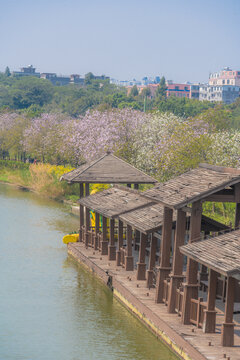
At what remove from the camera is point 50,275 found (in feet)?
91.4

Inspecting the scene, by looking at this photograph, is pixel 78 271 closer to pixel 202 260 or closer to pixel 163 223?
pixel 163 223

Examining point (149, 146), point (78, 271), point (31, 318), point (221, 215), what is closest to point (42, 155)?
point (149, 146)

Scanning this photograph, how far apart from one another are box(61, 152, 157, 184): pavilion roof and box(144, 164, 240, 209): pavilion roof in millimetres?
10750

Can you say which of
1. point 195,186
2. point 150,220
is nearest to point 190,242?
point 195,186

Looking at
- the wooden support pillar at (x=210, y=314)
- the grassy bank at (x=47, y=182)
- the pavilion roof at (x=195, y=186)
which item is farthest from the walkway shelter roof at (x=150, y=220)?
the grassy bank at (x=47, y=182)

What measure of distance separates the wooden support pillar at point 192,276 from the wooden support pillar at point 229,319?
1.92 m

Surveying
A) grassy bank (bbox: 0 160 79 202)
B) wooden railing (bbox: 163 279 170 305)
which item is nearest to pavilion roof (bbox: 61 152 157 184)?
wooden railing (bbox: 163 279 170 305)

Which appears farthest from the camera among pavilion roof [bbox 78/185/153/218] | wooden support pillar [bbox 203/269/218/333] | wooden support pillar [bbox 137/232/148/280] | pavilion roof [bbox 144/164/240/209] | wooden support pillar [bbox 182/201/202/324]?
pavilion roof [bbox 78/185/153/218]

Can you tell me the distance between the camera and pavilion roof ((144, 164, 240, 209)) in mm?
18000

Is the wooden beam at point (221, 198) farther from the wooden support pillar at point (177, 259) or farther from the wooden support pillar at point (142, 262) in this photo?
the wooden support pillar at point (142, 262)

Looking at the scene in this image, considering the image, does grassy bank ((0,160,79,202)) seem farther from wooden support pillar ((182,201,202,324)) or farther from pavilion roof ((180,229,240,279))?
pavilion roof ((180,229,240,279))

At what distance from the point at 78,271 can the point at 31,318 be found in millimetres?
7055

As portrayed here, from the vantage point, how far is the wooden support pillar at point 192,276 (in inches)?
703

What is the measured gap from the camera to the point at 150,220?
2261 centimetres
